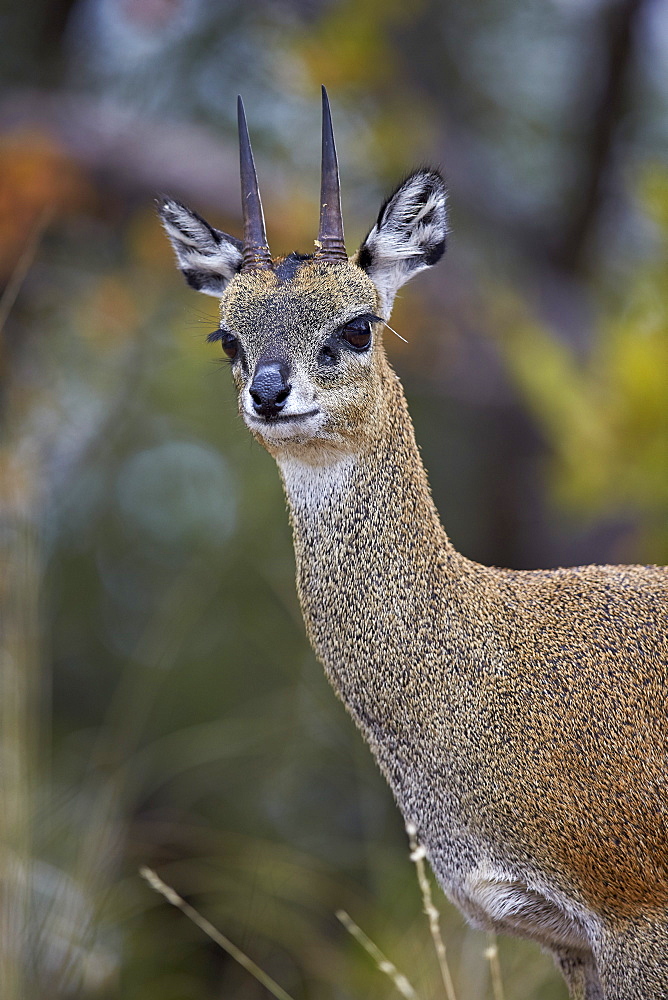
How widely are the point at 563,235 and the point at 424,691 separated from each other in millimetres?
8069

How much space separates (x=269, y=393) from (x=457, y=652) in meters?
1.02

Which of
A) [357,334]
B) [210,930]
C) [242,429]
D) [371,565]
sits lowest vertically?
[210,930]

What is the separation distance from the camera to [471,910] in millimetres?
3461

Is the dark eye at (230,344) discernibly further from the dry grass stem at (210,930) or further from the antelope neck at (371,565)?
the dry grass stem at (210,930)

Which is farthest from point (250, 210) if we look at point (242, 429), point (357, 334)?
point (242, 429)

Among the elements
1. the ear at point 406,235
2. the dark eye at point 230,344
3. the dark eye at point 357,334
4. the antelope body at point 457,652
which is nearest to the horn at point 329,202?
the antelope body at point 457,652

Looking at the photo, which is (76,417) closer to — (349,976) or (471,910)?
(349,976)

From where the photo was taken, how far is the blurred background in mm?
6234

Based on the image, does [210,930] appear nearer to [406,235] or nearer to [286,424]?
[286,424]

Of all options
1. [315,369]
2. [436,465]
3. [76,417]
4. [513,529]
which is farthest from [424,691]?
[436,465]

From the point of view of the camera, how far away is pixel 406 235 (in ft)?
13.0

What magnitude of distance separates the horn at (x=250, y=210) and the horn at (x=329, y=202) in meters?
0.21

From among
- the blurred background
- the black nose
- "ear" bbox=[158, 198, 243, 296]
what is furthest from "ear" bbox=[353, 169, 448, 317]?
the blurred background

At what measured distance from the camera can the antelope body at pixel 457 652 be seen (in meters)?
3.25
